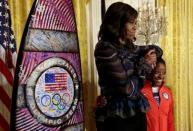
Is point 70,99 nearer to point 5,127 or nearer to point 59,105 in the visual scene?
point 59,105

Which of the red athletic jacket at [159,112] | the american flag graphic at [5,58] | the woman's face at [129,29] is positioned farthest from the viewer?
the red athletic jacket at [159,112]

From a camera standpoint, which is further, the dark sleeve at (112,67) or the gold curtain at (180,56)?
the gold curtain at (180,56)

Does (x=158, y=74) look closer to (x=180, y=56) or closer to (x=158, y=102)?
(x=158, y=102)

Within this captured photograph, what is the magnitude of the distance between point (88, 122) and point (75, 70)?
0.71m

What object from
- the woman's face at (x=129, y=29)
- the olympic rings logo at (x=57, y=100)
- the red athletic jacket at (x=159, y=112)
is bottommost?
the red athletic jacket at (x=159, y=112)

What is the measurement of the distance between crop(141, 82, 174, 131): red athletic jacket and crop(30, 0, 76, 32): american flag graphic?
90 centimetres

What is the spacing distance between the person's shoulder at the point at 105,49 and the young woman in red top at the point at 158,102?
0.84 meters

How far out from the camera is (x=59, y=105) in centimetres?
219

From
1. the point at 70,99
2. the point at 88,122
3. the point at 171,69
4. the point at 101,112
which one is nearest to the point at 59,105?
the point at 70,99

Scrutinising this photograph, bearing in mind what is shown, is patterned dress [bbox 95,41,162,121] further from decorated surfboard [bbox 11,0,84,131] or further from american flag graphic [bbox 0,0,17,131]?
american flag graphic [bbox 0,0,17,131]

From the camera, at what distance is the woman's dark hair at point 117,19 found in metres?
2.09

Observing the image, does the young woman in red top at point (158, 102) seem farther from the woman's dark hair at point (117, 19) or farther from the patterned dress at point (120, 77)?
the woman's dark hair at point (117, 19)

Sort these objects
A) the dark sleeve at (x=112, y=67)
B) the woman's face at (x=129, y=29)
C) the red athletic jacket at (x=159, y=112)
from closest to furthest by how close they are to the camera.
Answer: the dark sleeve at (x=112, y=67), the woman's face at (x=129, y=29), the red athletic jacket at (x=159, y=112)

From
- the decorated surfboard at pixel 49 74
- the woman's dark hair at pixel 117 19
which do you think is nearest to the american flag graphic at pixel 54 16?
the decorated surfboard at pixel 49 74
